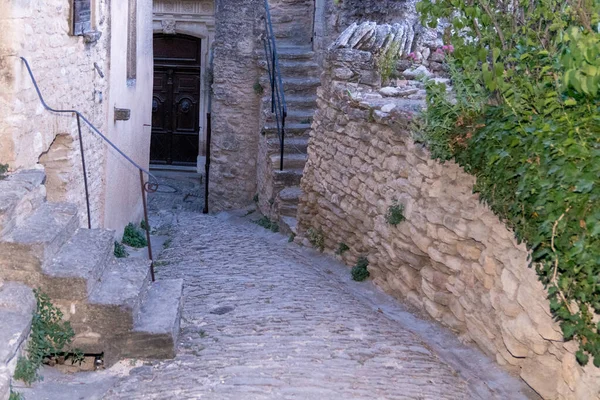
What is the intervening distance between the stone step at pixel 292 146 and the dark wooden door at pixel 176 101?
5472 mm

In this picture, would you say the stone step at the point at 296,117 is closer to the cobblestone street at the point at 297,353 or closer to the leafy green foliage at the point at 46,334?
the cobblestone street at the point at 297,353

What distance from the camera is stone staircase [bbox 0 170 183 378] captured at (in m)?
4.75

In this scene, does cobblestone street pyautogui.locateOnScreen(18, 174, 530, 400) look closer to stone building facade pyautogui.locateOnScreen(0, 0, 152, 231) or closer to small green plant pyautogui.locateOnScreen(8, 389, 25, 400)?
small green plant pyautogui.locateOnScreen(8, 389, 25, 400)

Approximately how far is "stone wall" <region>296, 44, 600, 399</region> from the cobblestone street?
9.4 inches

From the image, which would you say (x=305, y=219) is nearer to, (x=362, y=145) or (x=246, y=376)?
(x=362, y=145)

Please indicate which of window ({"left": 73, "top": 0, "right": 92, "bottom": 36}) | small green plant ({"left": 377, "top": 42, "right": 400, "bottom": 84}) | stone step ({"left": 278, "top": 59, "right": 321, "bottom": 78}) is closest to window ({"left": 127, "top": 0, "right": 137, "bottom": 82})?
window ({"left": 73, "top": 0, "right": 92, "bottom": 36})

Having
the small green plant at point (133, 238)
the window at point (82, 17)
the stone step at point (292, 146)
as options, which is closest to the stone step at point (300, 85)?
the stone step at point (292, 146)

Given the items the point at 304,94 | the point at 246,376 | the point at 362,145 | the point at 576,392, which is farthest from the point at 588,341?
the point at 304,94

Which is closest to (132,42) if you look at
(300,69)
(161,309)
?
(300,69)

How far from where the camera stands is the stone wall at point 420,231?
15.6ft

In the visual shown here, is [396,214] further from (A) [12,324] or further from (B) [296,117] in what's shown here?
(B) [296,117]

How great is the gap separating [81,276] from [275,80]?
776 centimetres

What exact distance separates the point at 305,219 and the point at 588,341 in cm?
560

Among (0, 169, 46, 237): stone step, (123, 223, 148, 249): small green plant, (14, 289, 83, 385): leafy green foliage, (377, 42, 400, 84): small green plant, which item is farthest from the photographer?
(123, 223, 148, 249): small green plant
